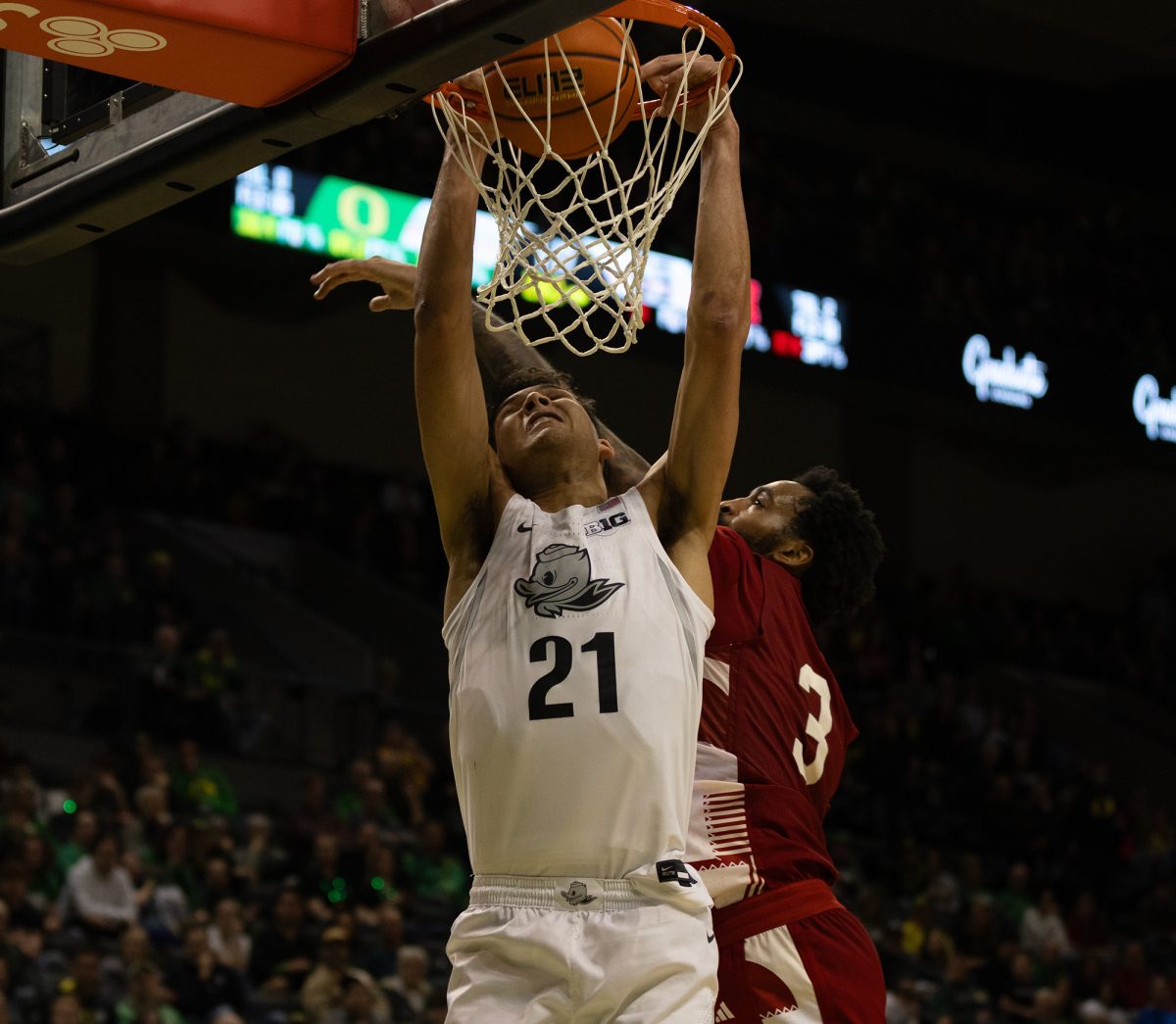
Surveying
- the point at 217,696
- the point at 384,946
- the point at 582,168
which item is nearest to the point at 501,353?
the point at 582,168

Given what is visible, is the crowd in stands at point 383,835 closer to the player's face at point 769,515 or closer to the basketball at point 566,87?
the player's face at point 769,515

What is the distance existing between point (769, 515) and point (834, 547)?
0.58ft

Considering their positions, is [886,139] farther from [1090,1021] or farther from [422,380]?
[422,380]

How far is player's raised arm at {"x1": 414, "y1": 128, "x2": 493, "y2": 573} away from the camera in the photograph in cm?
369

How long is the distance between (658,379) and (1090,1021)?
9953 millimetres

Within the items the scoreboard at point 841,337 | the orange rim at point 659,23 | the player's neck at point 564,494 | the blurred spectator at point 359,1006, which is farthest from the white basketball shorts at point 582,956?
the scoreboard at point 841,337

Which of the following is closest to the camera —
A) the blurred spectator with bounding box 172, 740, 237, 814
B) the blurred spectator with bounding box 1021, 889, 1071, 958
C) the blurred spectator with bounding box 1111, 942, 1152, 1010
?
the blurred spectator with bounding box 172, 740, 237, 814

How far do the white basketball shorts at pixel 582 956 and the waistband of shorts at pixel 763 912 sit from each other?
0.58 metres

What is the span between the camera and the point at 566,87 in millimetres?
3955

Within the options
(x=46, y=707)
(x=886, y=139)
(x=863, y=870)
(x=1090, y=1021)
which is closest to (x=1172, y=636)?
(x=886, y=139)

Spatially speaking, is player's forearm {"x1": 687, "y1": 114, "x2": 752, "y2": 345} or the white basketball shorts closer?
the white basketball shorts

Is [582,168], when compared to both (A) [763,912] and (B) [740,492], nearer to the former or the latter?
(A) [763,912]

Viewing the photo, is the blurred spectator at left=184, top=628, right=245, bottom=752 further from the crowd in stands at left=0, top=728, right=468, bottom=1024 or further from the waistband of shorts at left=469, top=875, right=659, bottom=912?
the waistband of shorts at left=469, top=875, right=659, bottom=912

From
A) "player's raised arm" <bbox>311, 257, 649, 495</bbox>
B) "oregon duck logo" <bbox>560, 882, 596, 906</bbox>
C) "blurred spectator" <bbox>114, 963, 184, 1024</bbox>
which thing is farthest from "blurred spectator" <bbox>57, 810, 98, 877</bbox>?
"oregon duck logo" <bbox>560, 882, 596, 906</bbox>
